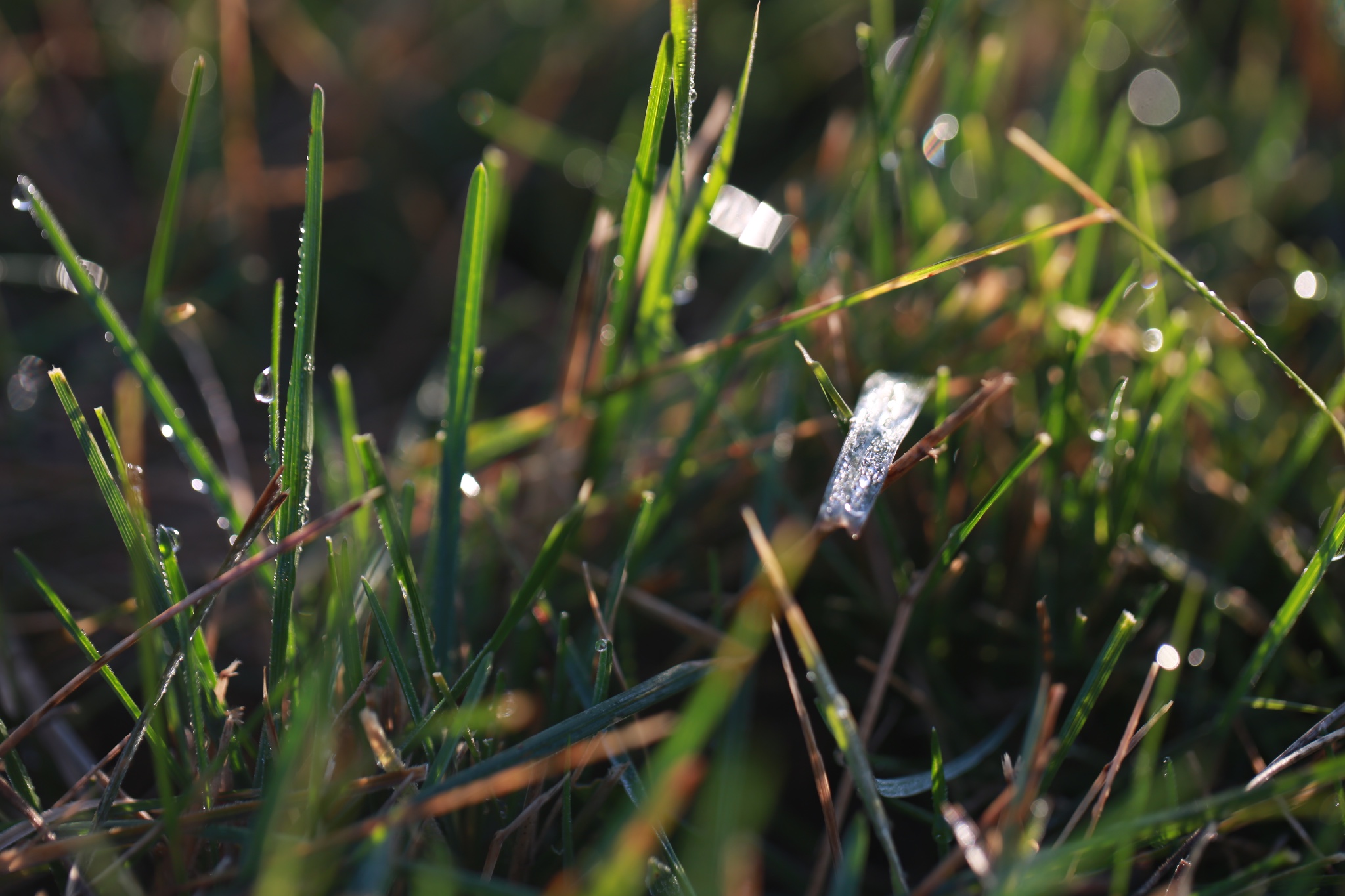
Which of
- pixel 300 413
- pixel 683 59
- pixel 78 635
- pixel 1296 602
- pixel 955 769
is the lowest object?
pixel 955 769

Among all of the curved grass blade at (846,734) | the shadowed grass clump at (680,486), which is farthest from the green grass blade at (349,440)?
the curved grass blade at (846,734)

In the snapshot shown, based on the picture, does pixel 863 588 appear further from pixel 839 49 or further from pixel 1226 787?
pixel 839 49

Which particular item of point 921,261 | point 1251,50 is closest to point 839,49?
point 1251,50

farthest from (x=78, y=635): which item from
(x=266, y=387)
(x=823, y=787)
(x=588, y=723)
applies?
(x=823, y=787)

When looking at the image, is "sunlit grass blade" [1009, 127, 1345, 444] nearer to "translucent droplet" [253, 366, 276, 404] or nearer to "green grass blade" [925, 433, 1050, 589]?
"green grass blade" [925, 433, 1050, 589]

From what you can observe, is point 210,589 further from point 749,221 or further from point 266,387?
point 749,221

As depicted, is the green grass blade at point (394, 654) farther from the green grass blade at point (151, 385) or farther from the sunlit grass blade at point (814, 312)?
the sunlit grass blade at point (814, 312)
